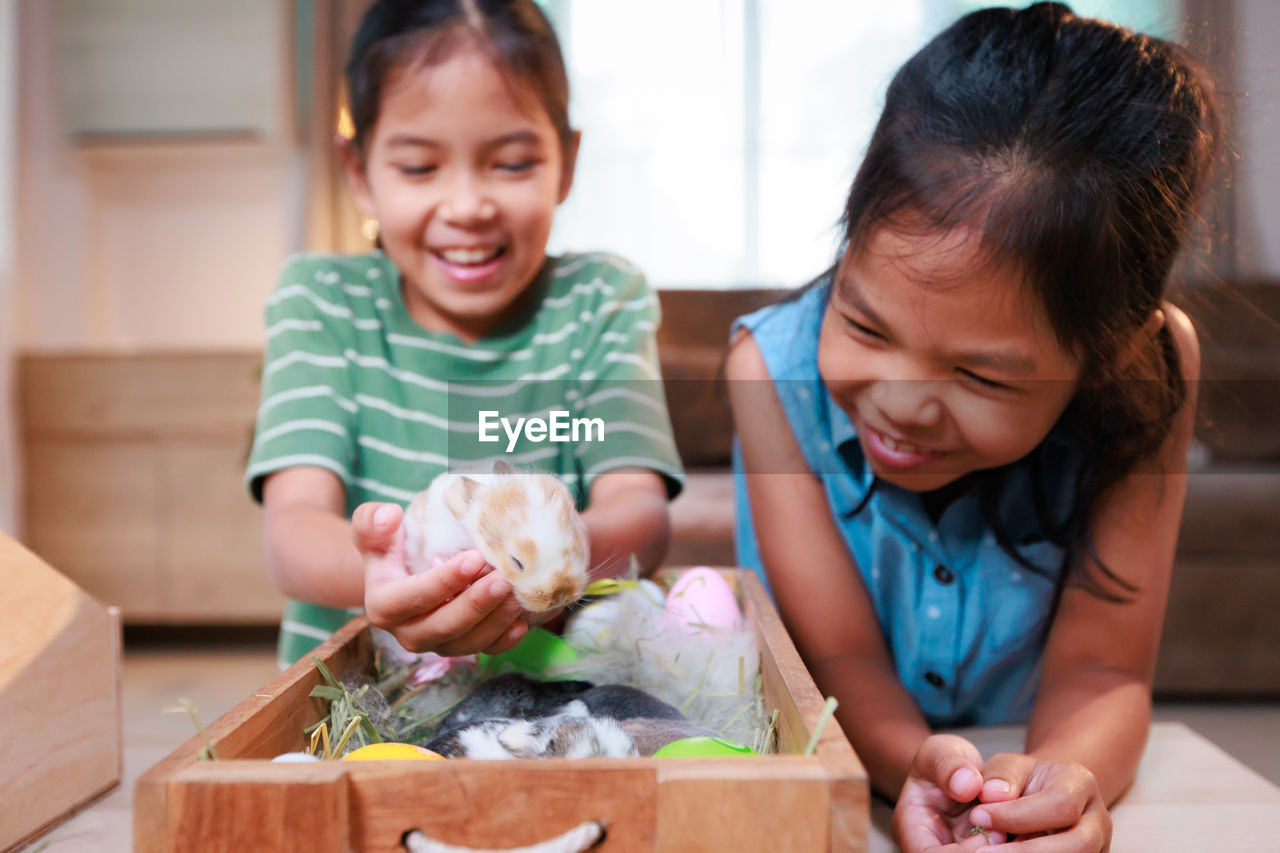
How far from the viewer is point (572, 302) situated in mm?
819

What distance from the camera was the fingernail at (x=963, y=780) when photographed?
0.42m

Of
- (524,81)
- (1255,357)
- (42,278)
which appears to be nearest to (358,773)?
(524,81)

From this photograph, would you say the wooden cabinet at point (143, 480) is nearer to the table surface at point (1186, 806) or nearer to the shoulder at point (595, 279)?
the shoulder at point (595, 279)

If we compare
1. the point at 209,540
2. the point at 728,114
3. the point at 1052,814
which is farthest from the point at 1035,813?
the point at 209,540

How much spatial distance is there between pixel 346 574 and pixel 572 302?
0.33m

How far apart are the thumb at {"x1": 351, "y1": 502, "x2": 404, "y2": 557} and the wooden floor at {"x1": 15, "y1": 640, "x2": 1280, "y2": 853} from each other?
36 centimetres

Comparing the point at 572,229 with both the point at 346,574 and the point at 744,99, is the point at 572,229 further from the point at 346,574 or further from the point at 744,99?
the point at 346,574

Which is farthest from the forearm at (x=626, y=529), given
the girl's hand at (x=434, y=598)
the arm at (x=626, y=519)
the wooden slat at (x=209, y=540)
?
the wooden slat at (x=209, y=540)

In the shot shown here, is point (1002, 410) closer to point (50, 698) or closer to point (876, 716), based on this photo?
point (876, 716)

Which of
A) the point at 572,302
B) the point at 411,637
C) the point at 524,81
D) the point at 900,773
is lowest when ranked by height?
the point at 900,773

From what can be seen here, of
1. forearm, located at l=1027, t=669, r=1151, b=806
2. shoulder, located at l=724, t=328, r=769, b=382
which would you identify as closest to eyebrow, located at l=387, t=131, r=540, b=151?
shoulder, located at l=724, t=328, r=769, b=382

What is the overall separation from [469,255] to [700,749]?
1.51ft

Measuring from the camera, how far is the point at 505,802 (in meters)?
0.30

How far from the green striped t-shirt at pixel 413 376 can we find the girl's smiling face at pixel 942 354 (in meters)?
0.22
